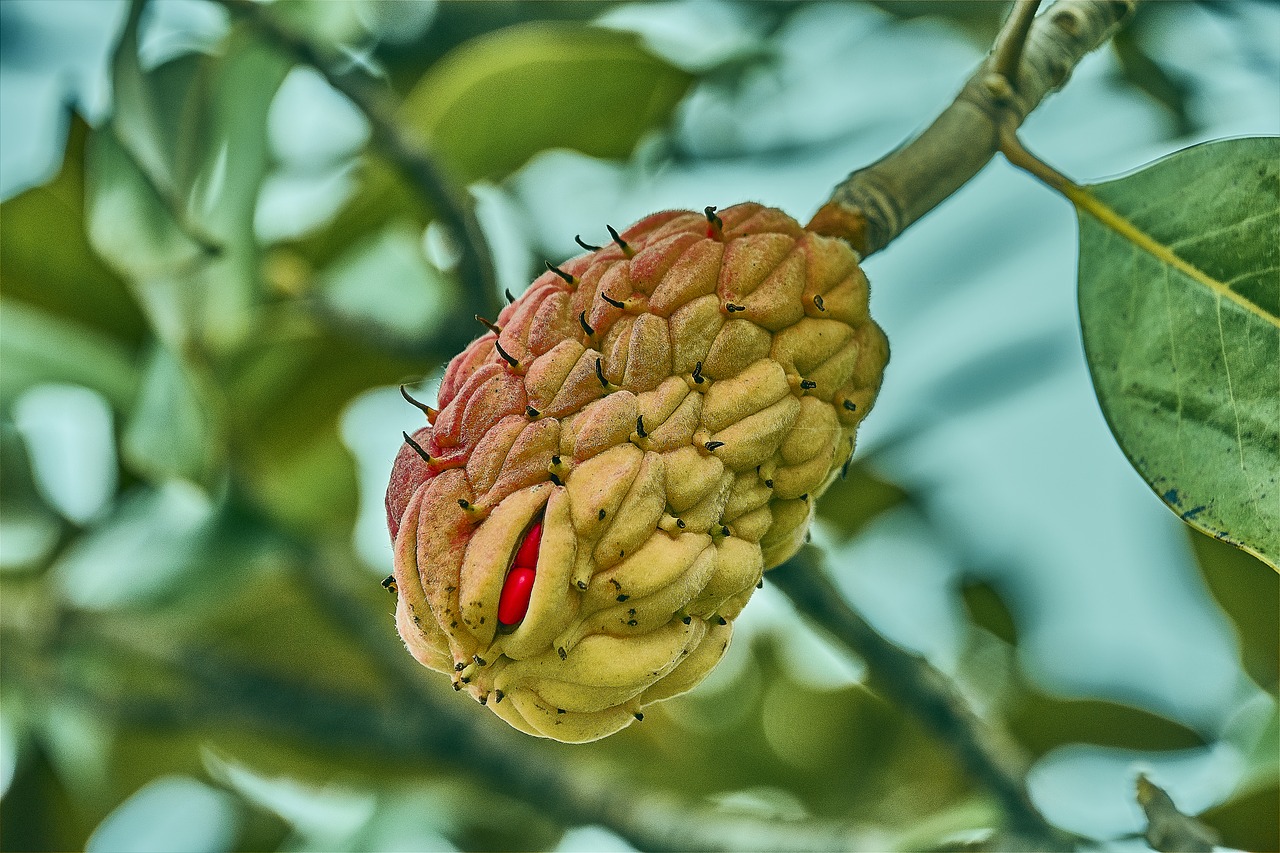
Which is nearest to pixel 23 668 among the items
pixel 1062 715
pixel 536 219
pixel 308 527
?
pixel 308 527

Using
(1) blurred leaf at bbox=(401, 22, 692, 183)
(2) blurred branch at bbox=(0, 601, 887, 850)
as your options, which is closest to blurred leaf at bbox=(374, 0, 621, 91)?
(1) blurred leaf at bbox=(401, 22, 692, 183)

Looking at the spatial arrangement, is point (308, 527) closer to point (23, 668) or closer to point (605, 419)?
point (23, 668)

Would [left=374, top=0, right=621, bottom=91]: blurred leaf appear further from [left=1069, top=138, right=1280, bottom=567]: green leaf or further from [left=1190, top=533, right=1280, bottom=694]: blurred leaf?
[left=1190, top=533, right=1280, bottom=694]: blurred leaf

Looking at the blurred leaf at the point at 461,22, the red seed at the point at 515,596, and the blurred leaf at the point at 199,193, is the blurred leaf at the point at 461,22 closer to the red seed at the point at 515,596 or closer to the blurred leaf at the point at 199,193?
the blurred leaf at the point at 199,193

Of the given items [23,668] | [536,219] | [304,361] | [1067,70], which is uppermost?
[1067,70]

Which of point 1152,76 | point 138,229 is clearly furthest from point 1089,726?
point 138,229

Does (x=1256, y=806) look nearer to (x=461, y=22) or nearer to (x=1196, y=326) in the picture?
(x=1196, y=326)
